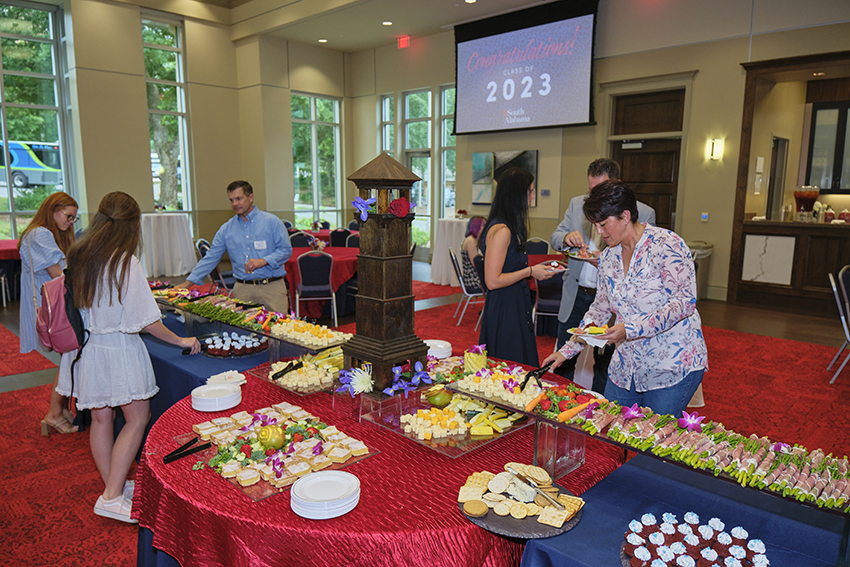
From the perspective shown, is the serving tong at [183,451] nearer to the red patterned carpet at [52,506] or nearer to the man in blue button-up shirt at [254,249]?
the red patterned carpet at [52,506]

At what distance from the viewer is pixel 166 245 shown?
9.72 m

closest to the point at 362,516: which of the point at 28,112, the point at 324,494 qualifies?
the point at 324,494

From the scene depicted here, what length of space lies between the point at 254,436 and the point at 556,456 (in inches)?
37.0

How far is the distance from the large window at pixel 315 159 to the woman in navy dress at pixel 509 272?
33.2 feet

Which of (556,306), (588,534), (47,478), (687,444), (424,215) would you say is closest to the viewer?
(588,534)

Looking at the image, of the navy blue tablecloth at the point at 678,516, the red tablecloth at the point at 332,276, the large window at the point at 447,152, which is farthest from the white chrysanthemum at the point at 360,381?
the large window at the point at 447,152

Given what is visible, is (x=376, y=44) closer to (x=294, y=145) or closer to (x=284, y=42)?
(x=284, y=42)

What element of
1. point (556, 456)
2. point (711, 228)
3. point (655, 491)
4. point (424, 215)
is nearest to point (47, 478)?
point (556, 456)

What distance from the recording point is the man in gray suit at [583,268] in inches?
122

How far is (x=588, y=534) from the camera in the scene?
51.1 inches

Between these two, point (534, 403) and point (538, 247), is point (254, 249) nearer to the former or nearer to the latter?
point (534, 403)

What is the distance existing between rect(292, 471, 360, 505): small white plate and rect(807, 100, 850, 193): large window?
9.50m

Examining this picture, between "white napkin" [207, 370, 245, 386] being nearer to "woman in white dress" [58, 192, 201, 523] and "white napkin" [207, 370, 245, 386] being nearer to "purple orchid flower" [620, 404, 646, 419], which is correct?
"woman in white dress" [58, 192, 201, 523]

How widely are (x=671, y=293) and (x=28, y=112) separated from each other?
11785 mm
